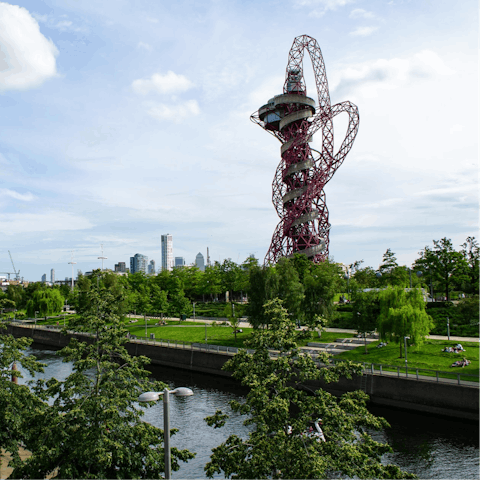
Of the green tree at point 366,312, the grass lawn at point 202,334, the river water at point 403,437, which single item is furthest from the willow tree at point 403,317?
the grass lawn at point 202,334

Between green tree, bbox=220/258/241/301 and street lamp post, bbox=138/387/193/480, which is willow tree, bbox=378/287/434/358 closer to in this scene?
street lamp post, bbox=138/387/193/480

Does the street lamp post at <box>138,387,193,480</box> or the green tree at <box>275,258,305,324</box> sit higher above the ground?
the green tree at <box>275,258,305,324</box>

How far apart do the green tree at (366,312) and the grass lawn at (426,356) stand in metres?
1.54

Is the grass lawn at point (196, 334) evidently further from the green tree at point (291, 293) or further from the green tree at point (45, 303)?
the green tree at point (45, 303)

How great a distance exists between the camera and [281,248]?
281ft

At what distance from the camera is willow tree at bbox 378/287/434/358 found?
3534 centimetres

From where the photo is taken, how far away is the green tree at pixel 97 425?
12.9 m

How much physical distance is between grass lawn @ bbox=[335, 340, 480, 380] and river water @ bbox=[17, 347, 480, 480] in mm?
5130

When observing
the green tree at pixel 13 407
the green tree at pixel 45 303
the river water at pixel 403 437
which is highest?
the green tree at pixel 45 303

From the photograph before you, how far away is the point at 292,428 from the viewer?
1251 cm

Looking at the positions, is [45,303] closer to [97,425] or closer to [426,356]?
[426,356]

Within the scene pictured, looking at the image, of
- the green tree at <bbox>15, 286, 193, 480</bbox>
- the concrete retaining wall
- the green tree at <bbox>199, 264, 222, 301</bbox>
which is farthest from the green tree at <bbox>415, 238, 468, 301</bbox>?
the green tree at <bbox>15, 286, 193, 480</bbox>

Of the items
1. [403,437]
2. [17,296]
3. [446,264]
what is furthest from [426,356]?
[17,296]

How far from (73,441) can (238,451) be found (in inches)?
193
